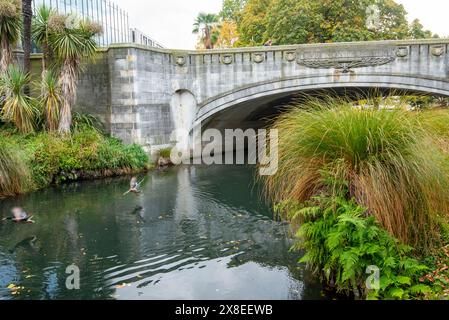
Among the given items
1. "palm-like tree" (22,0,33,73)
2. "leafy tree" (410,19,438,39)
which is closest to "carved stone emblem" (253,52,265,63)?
"palm-like tree" (22,0,33,73)

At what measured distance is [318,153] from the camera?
4688 millimetres

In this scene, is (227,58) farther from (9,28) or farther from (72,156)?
(9,28)

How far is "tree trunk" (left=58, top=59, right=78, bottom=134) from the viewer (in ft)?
43.2

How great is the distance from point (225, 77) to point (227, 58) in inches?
25.3

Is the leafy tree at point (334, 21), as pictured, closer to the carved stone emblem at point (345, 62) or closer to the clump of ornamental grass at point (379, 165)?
the carved stone emblem at point (345, 62)

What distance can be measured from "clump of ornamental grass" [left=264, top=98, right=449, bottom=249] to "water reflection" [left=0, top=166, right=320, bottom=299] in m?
1.31

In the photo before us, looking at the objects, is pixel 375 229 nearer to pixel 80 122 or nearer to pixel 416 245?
pixel 416 245

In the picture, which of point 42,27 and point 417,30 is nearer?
point 42,27

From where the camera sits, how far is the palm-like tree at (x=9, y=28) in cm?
1328

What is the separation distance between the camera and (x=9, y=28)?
1352 centimetres

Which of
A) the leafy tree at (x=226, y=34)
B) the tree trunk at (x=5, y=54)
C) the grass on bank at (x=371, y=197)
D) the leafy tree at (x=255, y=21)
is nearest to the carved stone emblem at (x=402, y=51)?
the grass on bank at (x=371, y=197)

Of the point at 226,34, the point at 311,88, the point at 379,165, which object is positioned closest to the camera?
the point at 379,165

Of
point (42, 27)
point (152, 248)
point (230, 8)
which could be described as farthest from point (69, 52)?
point (230, 8)

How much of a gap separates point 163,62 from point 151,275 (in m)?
10.6
